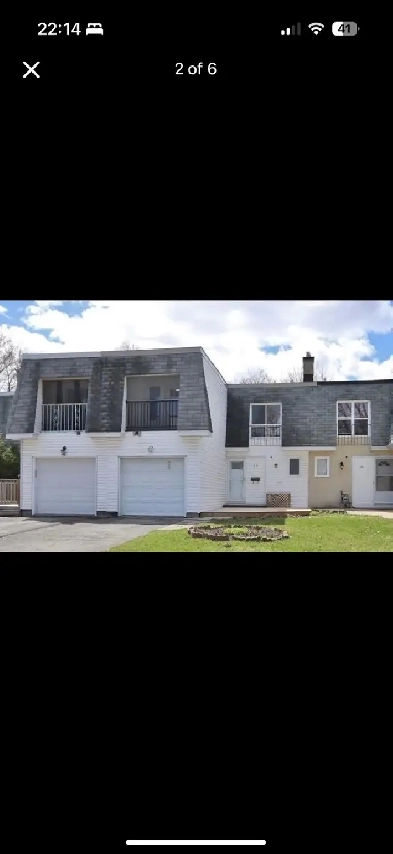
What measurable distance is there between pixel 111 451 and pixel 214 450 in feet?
4.96

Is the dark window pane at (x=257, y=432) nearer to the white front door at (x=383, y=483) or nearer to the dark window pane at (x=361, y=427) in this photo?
the dark window pane at (x=361, y=427)

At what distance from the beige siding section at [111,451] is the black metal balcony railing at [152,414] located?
5.5 inches

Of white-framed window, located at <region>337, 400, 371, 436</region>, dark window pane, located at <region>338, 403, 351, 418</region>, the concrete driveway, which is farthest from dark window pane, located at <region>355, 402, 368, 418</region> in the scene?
the concrete driveway

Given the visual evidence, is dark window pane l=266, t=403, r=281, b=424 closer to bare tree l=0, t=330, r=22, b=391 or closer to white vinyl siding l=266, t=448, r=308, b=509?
white vinyl siding l=266, t=448, r=308, b=509
